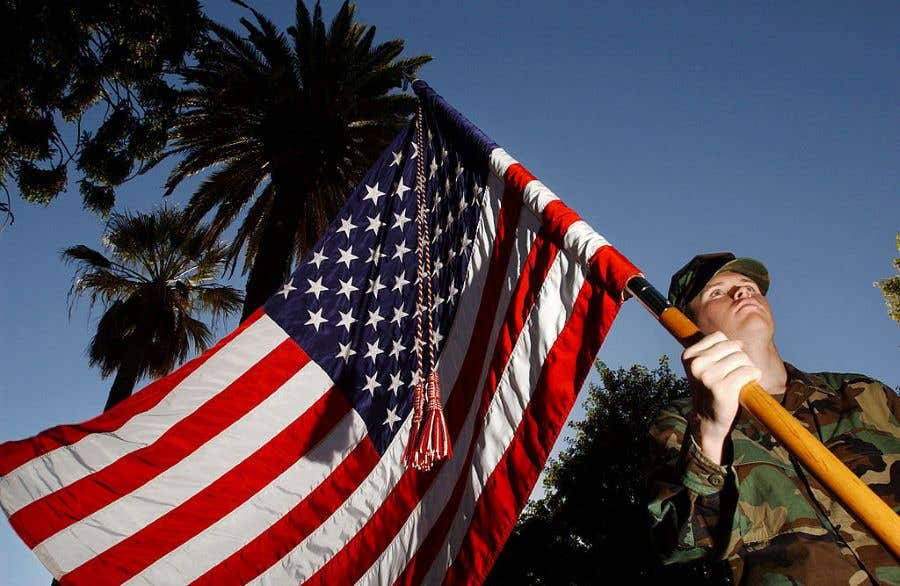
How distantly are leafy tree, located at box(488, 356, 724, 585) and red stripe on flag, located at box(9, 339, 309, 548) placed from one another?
1153 cm

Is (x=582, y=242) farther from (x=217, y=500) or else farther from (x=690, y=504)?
(x=217, y=500)

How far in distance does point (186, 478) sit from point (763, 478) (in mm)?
3160

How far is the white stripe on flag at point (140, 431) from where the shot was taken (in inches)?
138

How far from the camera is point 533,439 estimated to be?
291 centimetres

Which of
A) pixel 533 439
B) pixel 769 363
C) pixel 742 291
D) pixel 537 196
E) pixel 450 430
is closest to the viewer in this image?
pixel 769 363

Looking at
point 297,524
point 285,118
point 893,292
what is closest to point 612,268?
point 297,524

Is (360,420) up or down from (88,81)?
down

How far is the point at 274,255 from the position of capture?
1069 centimetres

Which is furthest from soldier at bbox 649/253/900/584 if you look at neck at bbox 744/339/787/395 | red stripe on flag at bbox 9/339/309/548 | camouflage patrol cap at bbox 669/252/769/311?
red stripe on flag at bbox 9/339/309/548

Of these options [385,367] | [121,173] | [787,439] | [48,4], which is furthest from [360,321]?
[48,4]

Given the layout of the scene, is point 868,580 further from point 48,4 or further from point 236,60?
point 48,4

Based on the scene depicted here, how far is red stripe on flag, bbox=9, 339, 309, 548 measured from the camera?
3.46 m

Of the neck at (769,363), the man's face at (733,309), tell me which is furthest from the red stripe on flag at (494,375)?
the neck at (769,363)

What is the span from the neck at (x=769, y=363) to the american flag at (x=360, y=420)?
2.01ft
